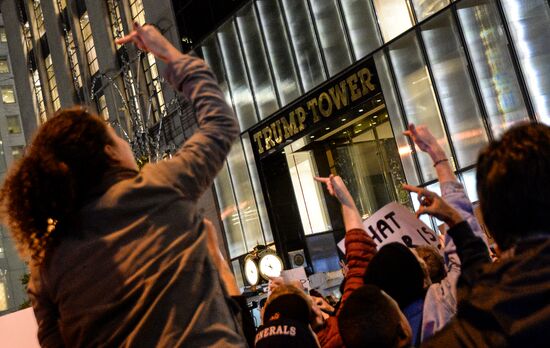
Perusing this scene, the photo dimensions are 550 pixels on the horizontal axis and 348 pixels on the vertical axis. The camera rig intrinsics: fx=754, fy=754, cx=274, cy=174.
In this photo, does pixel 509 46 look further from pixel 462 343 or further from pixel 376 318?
pixel 462 343

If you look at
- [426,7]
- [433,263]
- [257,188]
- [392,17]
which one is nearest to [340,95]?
[392,17]

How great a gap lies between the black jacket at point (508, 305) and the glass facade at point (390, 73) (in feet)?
39.0

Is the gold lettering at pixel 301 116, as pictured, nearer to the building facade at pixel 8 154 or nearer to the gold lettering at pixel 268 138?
the gold lettering at pixel 268 138

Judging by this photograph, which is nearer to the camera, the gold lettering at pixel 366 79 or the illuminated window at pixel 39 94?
the gold lettering at pixel 366 79

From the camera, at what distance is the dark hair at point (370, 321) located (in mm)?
2514

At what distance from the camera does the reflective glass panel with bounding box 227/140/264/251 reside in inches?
800

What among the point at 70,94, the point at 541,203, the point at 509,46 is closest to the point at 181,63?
the point at 541,203

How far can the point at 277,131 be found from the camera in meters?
19.3

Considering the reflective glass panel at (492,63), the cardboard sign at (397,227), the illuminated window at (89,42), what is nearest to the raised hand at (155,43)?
the cardboard sign at (397,227)

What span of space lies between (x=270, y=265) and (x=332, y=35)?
563cm

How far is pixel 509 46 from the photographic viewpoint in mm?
13281

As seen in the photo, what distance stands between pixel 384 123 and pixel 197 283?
17.2 m

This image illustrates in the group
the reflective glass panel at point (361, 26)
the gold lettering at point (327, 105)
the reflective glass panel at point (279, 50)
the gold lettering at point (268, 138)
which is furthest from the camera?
the gold lettering at point (268, 138)

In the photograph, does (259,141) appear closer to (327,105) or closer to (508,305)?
(327,105)
